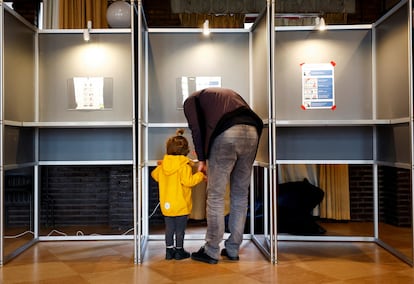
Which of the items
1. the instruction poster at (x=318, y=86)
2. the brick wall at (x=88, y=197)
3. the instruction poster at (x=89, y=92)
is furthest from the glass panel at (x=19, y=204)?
the instruction poster at (x=318, y=86)

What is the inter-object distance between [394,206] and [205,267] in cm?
277

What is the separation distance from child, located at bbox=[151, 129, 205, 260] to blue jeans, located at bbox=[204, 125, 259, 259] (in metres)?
0.20

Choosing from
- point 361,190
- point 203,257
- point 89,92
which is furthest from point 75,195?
point 361,190

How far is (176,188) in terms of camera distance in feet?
10.4

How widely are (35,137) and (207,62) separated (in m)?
1.59

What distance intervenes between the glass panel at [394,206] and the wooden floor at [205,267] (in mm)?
543

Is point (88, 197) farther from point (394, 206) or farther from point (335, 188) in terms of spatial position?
point (394, 206)

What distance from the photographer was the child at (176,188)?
3162 millimetres

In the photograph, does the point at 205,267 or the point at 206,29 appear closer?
the point at 205,267

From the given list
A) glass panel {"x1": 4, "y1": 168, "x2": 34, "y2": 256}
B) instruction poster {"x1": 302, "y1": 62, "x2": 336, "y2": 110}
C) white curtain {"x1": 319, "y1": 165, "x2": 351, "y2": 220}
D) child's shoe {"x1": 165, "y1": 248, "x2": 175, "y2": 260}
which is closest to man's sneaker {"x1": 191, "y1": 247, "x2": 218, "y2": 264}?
child's shoe {"x1": 165, "y1": 248, "x2": 175, "y2": 260}

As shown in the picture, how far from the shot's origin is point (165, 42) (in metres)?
3.91

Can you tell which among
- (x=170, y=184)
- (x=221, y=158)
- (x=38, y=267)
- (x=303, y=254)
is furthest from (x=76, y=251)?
(x=303, y=254)

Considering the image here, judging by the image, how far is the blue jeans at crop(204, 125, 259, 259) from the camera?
2.94m

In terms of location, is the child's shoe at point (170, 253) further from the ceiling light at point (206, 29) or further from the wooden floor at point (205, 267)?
the ceiling light at point (206, 29)
